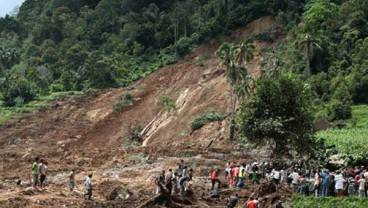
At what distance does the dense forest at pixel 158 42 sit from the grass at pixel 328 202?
89.3 feet

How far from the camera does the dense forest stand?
56.7 meters

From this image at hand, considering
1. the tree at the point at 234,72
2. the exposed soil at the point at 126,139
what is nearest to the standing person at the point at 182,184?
the exposed soil at the point at 126,139

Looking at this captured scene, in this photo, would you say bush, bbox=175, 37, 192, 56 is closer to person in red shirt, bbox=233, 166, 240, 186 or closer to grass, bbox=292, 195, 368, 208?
person in red shirt, bbox=233, 166, 240, 186

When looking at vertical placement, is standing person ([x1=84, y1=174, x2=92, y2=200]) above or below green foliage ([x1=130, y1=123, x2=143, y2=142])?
above

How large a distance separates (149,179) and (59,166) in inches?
389

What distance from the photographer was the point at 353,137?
122 ft

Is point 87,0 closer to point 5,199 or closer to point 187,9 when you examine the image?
point 187,9

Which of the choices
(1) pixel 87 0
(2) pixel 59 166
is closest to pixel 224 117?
(2) pixel 59 166

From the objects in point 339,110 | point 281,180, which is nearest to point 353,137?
point 339,110

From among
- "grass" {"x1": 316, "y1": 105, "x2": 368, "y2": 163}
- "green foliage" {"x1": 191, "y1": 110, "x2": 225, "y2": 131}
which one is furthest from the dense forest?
"green foliage" {"x1": 191, "y1": 110, "x2": 225, "y2": 131}

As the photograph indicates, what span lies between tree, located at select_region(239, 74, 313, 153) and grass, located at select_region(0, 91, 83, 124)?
40420mm

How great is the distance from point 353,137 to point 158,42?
49675mm

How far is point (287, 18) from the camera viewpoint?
7419cm

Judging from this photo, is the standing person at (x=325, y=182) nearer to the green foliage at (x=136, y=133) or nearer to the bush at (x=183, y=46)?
the green foliage at (x=136, y=133)
